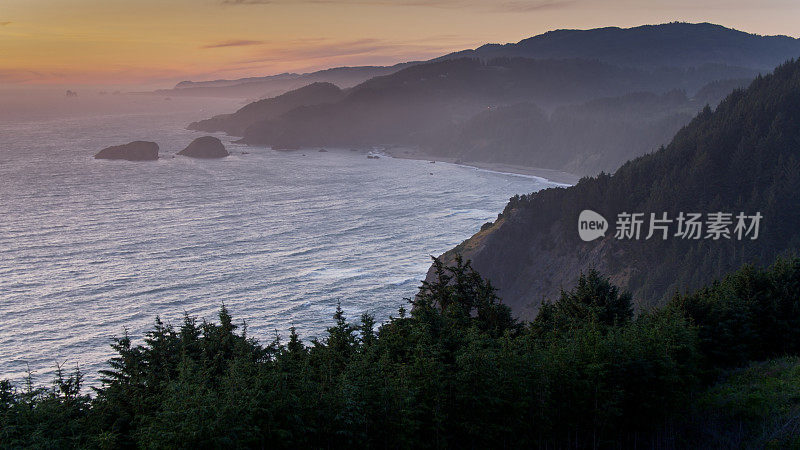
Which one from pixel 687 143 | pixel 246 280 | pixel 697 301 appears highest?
pixel 687 143

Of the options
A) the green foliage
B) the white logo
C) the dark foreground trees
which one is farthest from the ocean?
the green foliage

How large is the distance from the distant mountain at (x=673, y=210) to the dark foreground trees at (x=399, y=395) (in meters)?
49.2

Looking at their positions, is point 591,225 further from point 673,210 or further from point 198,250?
point 198,250

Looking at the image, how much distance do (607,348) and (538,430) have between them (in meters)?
5.02

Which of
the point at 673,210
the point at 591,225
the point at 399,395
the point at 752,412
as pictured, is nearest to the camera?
the point at 399,395

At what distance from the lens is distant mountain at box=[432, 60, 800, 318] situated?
77688mm

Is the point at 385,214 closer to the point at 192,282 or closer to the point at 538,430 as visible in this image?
the point at 192,282

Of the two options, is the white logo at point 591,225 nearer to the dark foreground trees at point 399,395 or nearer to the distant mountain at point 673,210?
the distant mountain at point 673,210

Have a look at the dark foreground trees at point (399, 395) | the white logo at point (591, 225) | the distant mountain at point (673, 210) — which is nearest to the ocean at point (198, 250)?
the distant mountain at point (673, 210)

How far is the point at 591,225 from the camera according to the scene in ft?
306

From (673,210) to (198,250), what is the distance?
7201 cm

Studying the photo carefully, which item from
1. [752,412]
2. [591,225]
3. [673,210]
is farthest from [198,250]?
[752,412]

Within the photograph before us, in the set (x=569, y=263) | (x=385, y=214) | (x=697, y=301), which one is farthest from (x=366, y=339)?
(x=385, y=214)

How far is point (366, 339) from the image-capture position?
29.9 metres
